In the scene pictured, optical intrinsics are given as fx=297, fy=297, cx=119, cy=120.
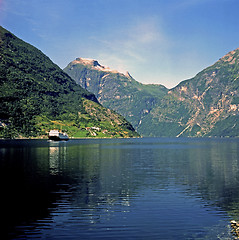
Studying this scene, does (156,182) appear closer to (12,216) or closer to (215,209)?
(215,209)

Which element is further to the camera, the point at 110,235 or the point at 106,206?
the point at 106,206

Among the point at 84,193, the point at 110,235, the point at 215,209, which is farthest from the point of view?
the point at 84,193

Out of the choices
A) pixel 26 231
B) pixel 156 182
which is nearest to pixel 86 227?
pixel 26 231

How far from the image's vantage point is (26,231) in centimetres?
3884

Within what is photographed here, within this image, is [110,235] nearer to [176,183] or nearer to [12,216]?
[12,216]

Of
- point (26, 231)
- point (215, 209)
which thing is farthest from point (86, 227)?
point (215, 209)

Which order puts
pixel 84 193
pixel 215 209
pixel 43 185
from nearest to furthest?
pixel 215 209
pixel 84 193
pixel 43 185

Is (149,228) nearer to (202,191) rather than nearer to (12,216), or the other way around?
(12,216)

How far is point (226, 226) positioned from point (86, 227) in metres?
19.3

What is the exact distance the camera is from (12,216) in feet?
151

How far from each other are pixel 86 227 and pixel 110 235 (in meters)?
4.46

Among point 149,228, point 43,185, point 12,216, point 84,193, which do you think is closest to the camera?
point 149,228

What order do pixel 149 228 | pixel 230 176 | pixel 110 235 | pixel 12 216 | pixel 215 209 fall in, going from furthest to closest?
pixel 230 176 → pixel 215 209 → pixel 12 216 → pixel 149 228 → pixel 110 235

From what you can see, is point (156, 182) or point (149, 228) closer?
point (149, 228)
